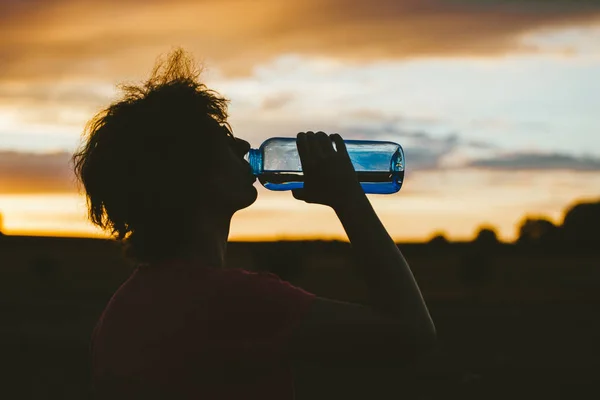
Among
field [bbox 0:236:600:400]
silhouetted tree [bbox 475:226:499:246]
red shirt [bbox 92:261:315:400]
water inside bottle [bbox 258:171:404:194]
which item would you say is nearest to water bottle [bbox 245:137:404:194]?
water inside bottle [bbox 258:171:404:194]

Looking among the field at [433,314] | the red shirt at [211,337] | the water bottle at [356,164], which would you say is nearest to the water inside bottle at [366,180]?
the water bottle at [356,164]

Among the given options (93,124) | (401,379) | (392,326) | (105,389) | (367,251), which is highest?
(93,124)

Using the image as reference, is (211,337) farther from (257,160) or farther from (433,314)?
(433,314)

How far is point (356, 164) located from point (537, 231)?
8097cm

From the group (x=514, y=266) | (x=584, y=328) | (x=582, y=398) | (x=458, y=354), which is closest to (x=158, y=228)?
(x=582, y=398)

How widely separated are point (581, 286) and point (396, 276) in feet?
214

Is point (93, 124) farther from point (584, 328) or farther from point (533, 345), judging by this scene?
point (584, 328)

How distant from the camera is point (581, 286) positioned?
6444cm

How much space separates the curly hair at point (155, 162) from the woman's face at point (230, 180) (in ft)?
0.11

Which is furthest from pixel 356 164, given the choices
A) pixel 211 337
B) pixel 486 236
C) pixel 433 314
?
pixel 486 236

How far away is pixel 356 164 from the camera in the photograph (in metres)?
4.34

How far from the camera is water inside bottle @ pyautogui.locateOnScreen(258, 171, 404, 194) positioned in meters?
4.14

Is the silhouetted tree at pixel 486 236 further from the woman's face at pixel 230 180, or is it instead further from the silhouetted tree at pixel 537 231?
the woman's face at pixel 230 180

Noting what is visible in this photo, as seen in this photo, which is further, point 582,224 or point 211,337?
point 582,224
